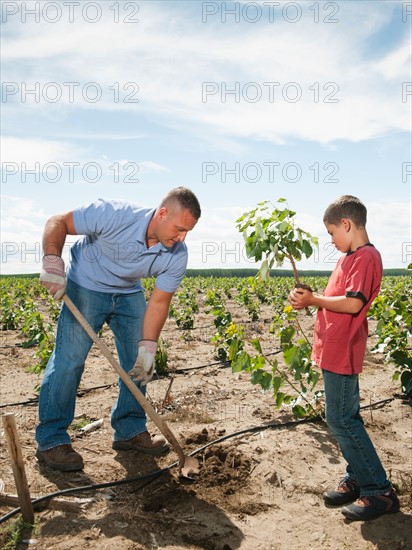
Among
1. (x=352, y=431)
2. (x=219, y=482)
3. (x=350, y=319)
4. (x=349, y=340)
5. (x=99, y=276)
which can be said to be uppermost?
(x=99, y=276)

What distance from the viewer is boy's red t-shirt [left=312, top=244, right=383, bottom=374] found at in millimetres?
2855

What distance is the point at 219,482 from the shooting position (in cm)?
355

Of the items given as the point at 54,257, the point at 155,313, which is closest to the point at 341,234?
the point at 155,313

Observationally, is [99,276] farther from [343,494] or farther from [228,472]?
[343,494]

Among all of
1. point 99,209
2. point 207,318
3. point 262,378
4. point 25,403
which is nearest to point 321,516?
point 262,378

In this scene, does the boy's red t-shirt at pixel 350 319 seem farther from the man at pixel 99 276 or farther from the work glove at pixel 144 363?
the work glove at pixel 144 363

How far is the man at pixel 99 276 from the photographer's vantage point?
3.64m

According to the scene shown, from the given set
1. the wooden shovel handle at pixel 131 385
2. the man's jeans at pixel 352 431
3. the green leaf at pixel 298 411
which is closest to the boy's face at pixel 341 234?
the man's jeans at pixel 352 431

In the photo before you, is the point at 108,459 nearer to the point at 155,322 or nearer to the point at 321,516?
the point at 155,322

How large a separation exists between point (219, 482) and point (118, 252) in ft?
5.55

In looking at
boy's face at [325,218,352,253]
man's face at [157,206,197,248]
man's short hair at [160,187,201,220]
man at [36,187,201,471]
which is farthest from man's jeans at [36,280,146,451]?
boy's face at [325,218,352,253]

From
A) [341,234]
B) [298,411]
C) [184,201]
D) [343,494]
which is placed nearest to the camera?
[341,234]

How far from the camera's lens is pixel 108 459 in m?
4.02

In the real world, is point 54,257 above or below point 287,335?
above
